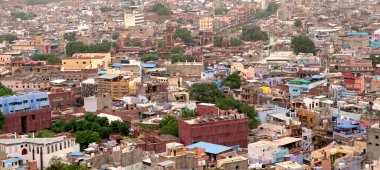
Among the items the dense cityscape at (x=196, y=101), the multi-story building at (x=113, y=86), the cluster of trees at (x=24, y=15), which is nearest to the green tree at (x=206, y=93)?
the dense cityscape at (x=196, y=101)

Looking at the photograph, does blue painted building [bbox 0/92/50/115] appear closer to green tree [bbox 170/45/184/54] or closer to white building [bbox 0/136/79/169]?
white building [bbox 0/136/79/169]

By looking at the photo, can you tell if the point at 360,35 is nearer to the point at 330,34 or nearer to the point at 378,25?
the point at 330,34

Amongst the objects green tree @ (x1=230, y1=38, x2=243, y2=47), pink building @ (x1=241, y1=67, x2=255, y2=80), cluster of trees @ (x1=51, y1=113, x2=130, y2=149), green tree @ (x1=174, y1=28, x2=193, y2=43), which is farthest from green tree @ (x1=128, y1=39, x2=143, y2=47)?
cluster of trees @ (x1=51, y1=113, x2=130, y2=149)

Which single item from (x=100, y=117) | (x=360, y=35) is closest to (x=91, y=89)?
(x=100, y=117)

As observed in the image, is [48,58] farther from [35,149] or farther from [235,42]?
[35,149]

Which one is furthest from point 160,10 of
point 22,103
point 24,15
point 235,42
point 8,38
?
point 22,103

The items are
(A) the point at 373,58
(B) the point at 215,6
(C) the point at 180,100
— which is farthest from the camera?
(B) the point at 215,6
